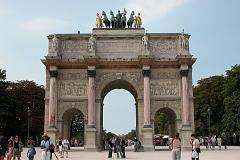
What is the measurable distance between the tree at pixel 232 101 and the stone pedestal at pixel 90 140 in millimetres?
19041

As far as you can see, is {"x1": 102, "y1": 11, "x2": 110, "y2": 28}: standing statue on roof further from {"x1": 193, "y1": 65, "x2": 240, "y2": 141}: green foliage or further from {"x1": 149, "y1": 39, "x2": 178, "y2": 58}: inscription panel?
{"x1": 193, "y1": 65, "x2": 240, "y2": 141}: green foliage

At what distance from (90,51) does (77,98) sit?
4769 mm

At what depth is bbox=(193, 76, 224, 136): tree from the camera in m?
62.8

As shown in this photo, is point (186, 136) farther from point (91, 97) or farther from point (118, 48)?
point (118, 48)

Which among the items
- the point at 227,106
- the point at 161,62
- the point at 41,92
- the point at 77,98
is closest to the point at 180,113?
the point at 161,62

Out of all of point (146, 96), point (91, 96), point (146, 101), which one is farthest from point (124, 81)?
point (91, 96)

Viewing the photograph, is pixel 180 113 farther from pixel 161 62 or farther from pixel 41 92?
pixel 41 92

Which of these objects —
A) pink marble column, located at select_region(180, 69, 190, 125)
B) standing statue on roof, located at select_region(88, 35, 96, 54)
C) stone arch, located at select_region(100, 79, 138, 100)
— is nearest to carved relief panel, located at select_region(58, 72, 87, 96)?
stone arch, located at select_region(100, 79, 138, 100)

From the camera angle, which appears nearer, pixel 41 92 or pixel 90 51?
pixel 90 51

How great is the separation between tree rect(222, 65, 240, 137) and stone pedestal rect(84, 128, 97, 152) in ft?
62.5

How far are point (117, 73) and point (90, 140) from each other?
23.1 ft

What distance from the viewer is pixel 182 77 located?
4112 cm

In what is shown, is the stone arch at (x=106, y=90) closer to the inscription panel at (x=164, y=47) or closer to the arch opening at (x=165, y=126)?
the arch opening at (x=165, y=126)

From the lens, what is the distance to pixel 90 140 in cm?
3984
